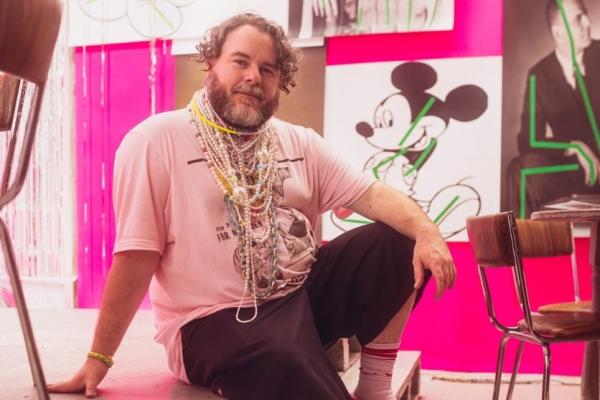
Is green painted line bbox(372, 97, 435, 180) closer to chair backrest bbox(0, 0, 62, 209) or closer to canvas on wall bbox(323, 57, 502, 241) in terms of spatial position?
canvas on wall bbox(323, 57, 502, 241)

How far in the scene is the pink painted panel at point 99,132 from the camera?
369 centimetres

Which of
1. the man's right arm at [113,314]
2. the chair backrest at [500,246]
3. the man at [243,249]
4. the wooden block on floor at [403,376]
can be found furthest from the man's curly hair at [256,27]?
the wooden block on floor at [403,376]

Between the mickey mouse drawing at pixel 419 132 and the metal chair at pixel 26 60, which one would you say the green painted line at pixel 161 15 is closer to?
the mickey mouse drawing at pixel 419 132

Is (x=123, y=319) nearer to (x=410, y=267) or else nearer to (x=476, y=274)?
(x=410, y=267)

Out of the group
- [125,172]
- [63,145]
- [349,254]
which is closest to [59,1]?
[125,172]

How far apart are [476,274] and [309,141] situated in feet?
5.47

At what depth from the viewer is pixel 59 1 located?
98 centimetres

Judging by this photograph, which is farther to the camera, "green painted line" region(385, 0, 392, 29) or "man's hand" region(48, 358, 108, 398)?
"green painted line" region(385, 0, 392, 29)

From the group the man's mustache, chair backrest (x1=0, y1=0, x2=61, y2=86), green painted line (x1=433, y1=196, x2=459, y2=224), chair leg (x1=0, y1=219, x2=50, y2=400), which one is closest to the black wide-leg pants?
the man's mustache

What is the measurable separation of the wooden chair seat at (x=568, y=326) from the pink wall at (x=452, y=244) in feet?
3.57

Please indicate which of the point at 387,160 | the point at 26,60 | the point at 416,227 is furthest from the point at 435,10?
the point at 26,60

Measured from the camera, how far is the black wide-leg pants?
129 cm

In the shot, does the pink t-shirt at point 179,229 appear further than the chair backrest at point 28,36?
Yes

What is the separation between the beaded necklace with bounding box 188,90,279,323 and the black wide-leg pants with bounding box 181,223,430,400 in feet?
0.27
